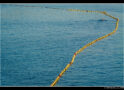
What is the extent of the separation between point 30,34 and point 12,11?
243 centimetres

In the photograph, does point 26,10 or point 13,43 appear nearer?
point 13,43

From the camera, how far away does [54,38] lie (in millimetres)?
7406

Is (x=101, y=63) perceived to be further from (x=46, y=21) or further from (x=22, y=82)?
(x=46, y=21)

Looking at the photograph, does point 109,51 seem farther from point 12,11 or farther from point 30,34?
point 12,11

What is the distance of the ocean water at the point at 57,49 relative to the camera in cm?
532

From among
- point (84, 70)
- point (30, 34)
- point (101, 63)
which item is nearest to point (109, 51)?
point (101, 63)

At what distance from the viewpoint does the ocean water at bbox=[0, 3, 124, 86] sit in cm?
532

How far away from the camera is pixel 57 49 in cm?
660

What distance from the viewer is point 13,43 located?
711 centimetres

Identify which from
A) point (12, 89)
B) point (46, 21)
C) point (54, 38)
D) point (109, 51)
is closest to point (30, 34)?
point (54, 38)

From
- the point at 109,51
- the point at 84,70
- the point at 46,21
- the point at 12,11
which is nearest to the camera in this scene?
the point at 84,70

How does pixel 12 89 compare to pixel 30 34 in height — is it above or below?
above

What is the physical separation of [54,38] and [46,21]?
173cm

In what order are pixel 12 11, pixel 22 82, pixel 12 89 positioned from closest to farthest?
1. pixel 12 89
2. pixel 22 82
3. pixel 12 11
